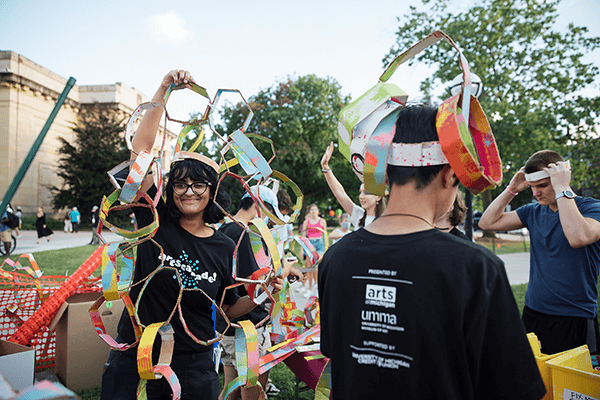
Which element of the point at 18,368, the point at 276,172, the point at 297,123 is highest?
the point at 297,123

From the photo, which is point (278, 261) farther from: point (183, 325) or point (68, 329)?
point (68, 329)

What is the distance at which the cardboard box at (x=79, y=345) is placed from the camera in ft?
11.4

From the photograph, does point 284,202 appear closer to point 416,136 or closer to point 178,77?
point 178,77

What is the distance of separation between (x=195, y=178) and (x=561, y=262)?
8.23 feet

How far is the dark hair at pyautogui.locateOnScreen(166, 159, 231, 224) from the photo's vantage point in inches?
84.7

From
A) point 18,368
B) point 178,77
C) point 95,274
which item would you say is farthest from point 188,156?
point 95,274

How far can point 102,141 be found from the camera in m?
30.1

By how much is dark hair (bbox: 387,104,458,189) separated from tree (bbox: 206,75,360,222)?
910 inches

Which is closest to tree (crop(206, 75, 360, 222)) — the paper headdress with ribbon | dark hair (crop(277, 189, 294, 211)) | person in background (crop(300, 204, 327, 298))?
person in background (crop(300, 204, 327, 298))

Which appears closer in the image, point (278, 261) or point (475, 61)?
point (278, 261)

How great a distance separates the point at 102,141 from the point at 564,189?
33.2 metres

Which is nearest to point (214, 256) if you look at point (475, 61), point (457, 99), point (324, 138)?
point (457, 99)

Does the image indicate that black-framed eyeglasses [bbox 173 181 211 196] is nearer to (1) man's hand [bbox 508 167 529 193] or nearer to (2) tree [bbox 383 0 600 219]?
(1) man's hand [bbox 508 167 529 193]

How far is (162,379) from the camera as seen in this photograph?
6.20ft
